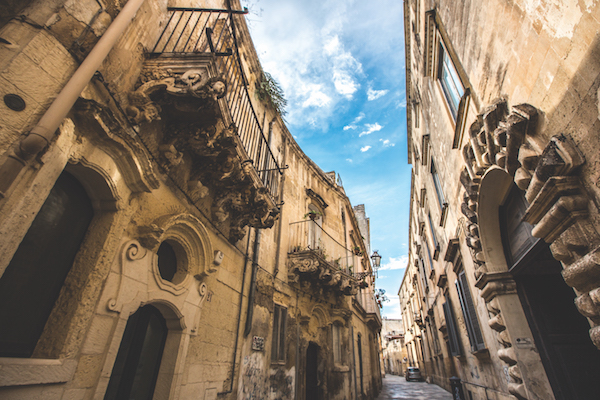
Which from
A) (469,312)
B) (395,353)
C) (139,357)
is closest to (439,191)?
(469,312)

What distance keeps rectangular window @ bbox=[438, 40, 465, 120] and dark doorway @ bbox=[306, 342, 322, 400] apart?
7.94m

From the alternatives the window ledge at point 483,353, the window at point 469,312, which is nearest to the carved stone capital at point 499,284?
the window ledge at point 483,353

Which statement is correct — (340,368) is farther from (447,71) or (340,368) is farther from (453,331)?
(447,71)

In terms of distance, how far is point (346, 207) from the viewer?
14469mm

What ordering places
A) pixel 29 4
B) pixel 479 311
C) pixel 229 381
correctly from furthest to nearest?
pixel 479 311 → pixel 229 381 → pixel 29 4

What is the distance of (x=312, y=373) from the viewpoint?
29.2ft

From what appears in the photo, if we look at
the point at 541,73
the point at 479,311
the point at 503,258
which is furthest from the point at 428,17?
the point at 479,311

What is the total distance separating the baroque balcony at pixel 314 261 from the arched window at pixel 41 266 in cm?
608

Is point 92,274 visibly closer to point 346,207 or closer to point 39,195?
point 39,195

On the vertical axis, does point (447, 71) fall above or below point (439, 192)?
above

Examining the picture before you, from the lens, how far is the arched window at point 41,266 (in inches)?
90.9

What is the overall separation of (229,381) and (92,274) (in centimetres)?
367

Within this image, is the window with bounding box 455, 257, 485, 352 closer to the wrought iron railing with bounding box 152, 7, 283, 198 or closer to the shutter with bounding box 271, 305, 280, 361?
the shutter with bounding box 271, 305, 280, 361

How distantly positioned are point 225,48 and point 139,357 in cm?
623
